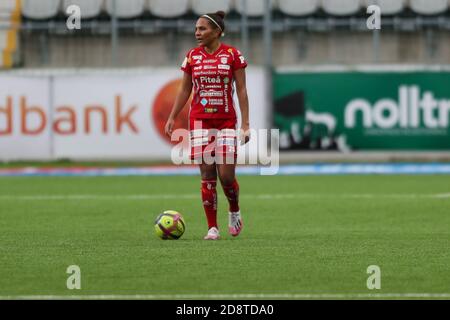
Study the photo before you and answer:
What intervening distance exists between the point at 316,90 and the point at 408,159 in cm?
234

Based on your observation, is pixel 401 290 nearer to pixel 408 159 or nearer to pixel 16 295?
pixel 16 295

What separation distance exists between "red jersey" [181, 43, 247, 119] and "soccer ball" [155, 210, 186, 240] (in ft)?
3.29

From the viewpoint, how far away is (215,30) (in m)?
11.3

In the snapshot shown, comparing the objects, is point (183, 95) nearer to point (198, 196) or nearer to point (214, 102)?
point (214, 102)

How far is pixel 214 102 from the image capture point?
11445 millimetres

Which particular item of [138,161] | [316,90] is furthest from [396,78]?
[138,161]

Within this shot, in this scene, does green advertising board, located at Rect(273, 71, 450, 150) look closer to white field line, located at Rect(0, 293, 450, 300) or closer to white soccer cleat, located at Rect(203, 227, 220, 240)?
white soccer cleat, located at Rect(203, 227, 220, 240)

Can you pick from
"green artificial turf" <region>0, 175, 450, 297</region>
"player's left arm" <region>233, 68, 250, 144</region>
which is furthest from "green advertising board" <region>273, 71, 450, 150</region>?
"player's left arm" <region>233, 68, 250, 144</region>

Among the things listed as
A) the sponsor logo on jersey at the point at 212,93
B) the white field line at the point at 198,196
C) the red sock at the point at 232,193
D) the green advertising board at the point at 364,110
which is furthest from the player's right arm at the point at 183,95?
the green advertising board at the point at 364,110

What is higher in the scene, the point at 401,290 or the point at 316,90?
the point at 316,90

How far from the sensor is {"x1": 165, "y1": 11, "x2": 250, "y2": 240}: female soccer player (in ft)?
37.3

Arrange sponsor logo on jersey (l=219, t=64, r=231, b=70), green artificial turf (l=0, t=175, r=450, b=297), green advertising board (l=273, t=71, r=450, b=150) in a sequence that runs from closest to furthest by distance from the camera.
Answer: green artificial turf (l=0, t=175, r=450, b=297)
sponsor logo on jersey (l=219, t=64, r=231, b=70)
green advertising board (l=273, t=71, r=450, b=150)

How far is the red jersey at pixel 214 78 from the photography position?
448 inches
